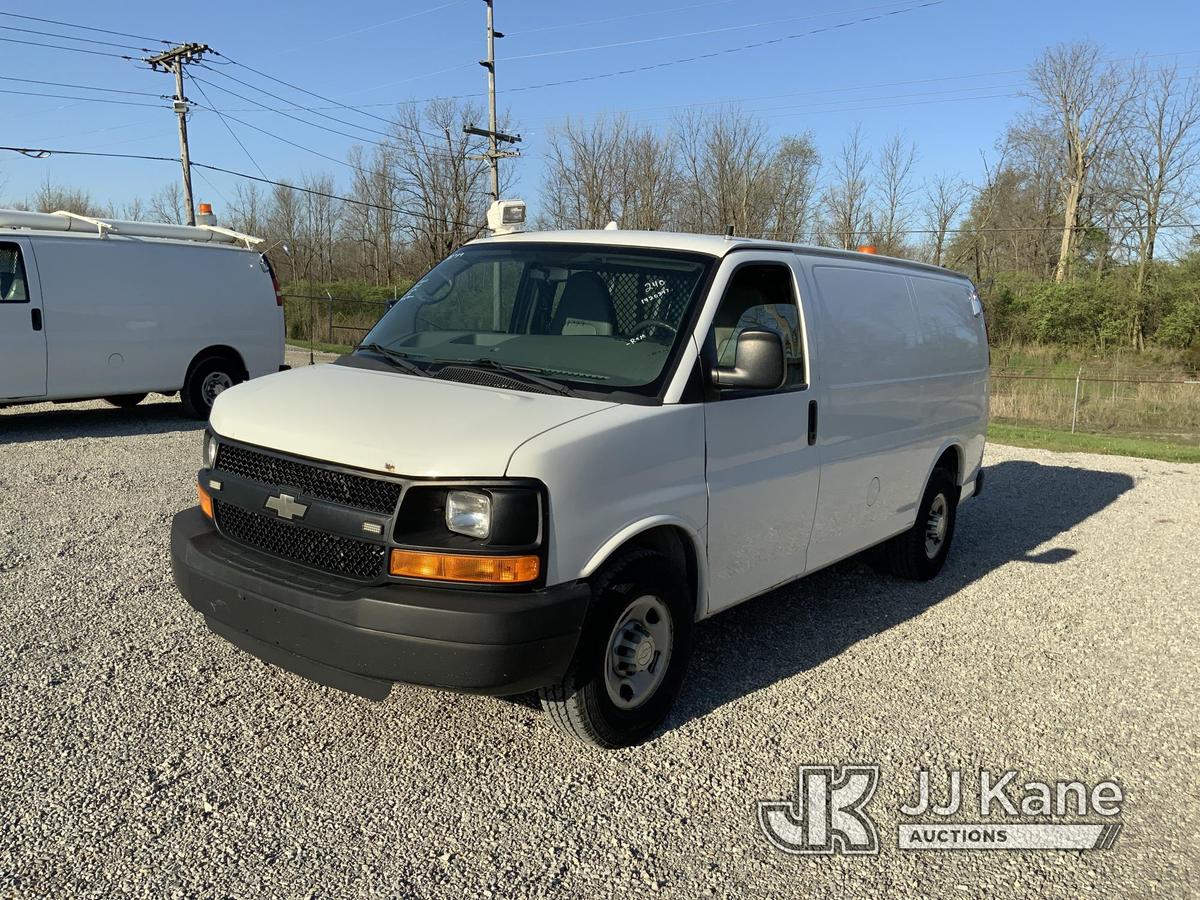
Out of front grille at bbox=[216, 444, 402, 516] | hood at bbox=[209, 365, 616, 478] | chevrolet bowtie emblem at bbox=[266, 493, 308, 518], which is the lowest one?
chevrolet bowtie emblem at bbox=[266, 493, 308, 518]

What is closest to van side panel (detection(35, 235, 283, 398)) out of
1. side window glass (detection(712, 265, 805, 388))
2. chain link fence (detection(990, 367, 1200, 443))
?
side window glass (detection(712, 265, 805, 388))

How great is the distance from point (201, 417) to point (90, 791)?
9687 millimetres

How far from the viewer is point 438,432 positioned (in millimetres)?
3393

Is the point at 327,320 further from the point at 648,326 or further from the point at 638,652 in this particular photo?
the point at 638,652

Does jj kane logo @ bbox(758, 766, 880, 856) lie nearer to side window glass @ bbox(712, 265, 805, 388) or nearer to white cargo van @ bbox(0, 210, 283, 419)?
side window glass @ bbox(712, 265, 805, 388)

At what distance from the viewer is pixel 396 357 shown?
4.45 meters

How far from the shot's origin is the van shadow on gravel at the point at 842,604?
4.71m

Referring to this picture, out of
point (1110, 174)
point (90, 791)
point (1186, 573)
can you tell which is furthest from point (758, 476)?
point (1110, 174)

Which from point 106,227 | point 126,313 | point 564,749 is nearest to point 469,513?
point 564,749

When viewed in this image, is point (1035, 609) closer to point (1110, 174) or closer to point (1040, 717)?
point (1040, 717)

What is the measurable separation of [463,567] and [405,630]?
0.95 ft

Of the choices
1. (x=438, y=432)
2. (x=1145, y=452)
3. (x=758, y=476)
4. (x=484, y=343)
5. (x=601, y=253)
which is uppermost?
(x=601, y=253)

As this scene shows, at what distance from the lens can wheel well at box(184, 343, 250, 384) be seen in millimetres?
11805

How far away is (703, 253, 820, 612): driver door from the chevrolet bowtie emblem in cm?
168
